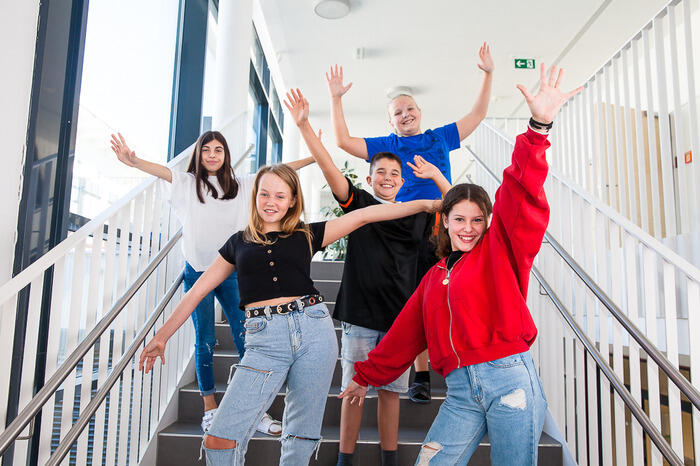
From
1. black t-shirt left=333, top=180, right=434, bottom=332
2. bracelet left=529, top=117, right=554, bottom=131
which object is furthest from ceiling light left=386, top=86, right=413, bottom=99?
bracelet left=529, top=117, right=554, bottom=131

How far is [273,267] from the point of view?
1.63 m

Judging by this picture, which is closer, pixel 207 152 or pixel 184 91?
pixel 207 152

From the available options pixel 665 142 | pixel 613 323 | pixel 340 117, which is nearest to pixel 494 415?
pixel 613 323

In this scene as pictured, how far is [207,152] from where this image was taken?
237cm

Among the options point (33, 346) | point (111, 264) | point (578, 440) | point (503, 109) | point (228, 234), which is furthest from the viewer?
point (503, 109)

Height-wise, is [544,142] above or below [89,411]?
above

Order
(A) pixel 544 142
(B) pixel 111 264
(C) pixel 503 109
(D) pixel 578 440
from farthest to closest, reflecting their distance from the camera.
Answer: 1. (C) pixel 503 109
2. (D) pixel 578 440
3. (B) pixel 111 264
4. (A) pixel 544 142

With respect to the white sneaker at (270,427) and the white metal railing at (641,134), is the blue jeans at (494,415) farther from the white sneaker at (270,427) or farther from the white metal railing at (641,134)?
the white metal railing at (641,134)

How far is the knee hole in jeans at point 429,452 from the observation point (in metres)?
1.34

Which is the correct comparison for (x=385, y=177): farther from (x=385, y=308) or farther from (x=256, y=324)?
(x=256, y=324)

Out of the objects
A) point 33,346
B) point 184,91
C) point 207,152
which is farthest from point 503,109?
point 33,346

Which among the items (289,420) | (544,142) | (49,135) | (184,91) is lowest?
(289,420)

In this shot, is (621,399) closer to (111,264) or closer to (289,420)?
(289,420)

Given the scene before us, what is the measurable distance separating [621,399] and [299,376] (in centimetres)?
116
